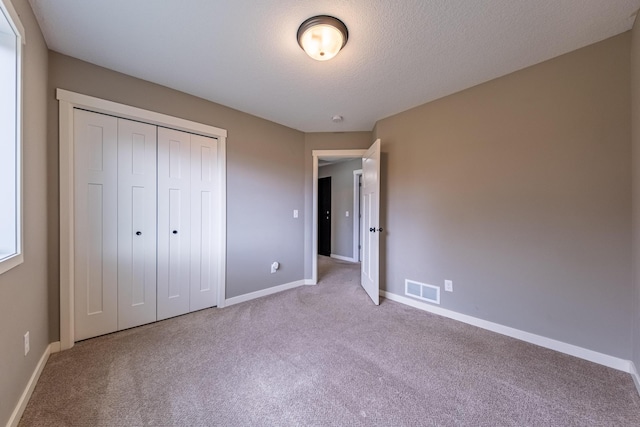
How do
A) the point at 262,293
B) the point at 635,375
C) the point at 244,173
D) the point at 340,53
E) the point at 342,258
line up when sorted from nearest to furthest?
the point at 635,375 < the point at 340,53 < the point at 244,173 < the point at 262,293 < the point at 342,258

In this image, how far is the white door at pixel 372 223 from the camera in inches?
111

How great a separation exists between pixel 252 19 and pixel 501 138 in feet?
7.15

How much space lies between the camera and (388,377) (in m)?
1.59

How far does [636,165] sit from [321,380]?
2.41 m

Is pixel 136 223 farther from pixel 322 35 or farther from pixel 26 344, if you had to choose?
pixel 322 35

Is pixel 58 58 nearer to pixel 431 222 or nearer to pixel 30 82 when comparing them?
pixel 30 82

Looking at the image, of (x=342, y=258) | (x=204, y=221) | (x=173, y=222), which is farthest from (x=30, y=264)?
(x=342, y=258)

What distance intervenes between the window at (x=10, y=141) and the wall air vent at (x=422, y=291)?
3.06 metres

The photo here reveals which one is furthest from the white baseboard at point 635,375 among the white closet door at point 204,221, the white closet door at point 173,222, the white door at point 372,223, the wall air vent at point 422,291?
the white closet door at point 173,222

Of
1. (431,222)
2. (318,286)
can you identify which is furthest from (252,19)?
(318,286)

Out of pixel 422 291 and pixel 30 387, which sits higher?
pixel 422 291

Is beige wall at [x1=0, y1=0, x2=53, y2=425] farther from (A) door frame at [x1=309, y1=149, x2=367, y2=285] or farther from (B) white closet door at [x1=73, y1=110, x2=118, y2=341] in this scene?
(A) door frame at [x1=309, y1=149, x2=367, y2=285]

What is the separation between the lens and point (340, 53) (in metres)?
1.83

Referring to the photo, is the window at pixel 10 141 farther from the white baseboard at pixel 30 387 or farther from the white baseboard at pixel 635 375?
the white baseboard at pixel 635 375
